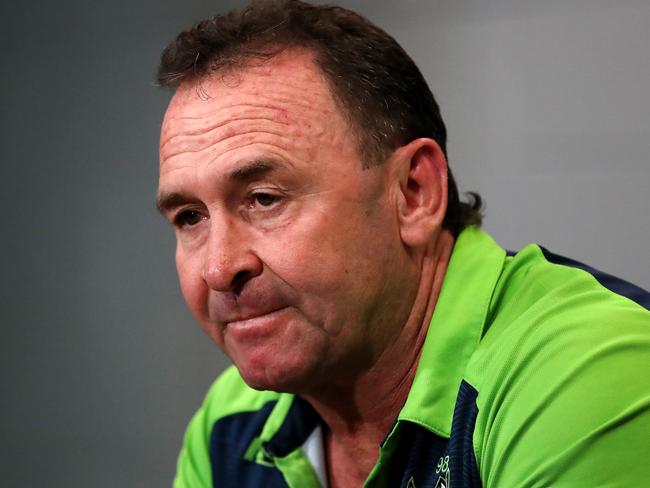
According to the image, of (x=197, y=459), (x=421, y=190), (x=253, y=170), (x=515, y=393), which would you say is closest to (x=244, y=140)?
(x=253, y=170)

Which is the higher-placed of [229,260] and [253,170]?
[253,170]

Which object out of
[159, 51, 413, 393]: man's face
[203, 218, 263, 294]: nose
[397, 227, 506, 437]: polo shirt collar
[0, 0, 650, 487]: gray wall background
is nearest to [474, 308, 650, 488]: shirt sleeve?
[397, 227, 506, 437]: polo shirt collar

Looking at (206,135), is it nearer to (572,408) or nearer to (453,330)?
(453,330)

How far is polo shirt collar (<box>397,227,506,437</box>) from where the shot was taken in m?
1.40

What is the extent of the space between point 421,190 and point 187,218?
41 cm

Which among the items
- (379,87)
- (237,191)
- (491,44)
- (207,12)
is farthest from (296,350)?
(207,12)

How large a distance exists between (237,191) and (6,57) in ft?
6.22

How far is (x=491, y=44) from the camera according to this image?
2.48m

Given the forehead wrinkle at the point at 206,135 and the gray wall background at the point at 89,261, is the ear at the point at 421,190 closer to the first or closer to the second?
the forehead wrinkle at the point at 206,135

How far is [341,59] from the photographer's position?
5.13 ft

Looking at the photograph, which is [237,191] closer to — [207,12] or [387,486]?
[387,486]

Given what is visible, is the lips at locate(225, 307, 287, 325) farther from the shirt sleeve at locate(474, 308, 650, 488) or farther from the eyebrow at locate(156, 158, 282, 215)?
the shirt sleeve at locate(474, 308, 650, 488)

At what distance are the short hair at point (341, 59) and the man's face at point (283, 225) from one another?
0.09ft

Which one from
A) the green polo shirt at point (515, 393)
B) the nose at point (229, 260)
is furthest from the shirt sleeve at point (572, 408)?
the nose at point (229, 260)
